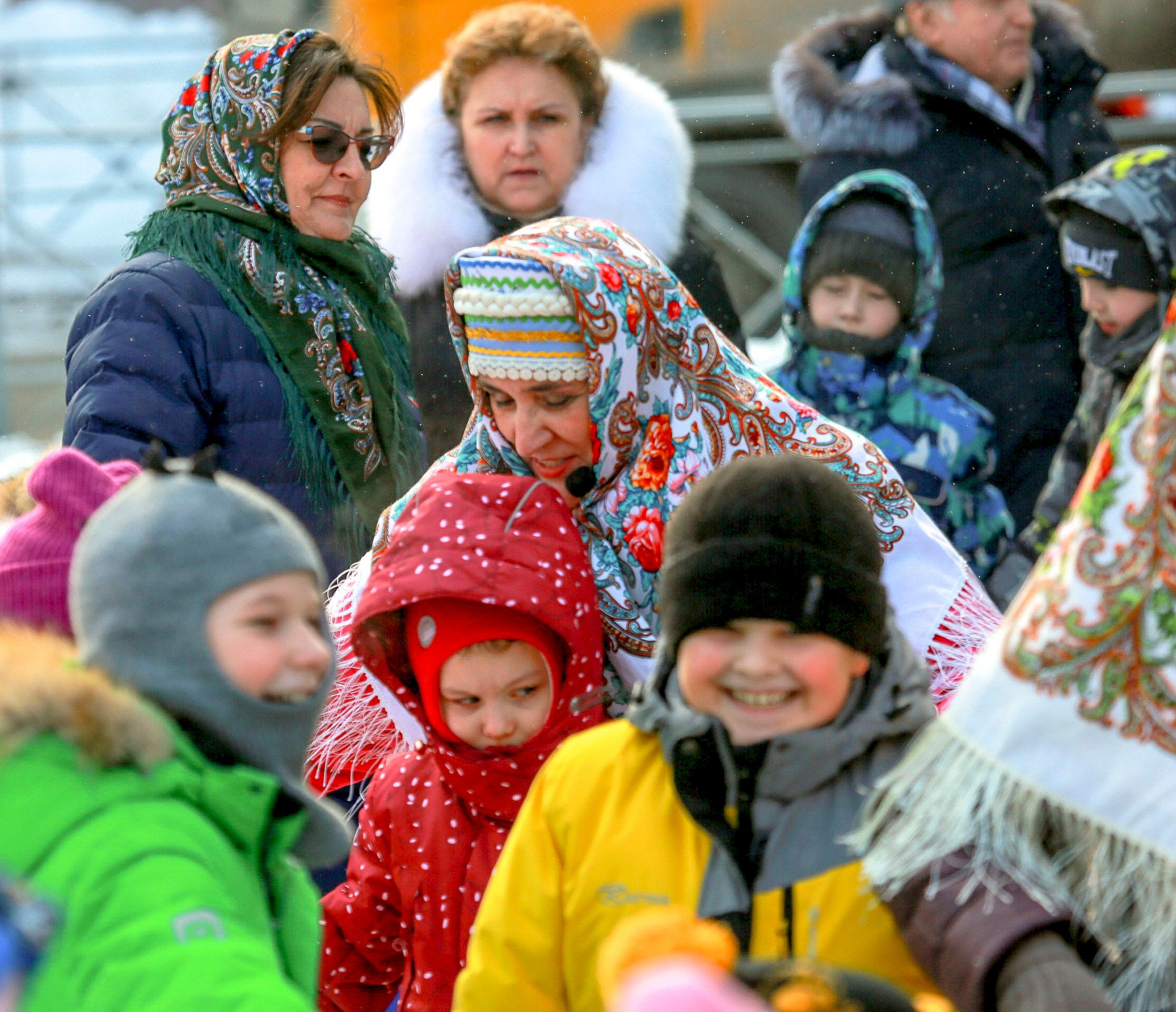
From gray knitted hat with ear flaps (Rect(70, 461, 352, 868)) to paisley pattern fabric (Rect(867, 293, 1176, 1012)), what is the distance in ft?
2.45

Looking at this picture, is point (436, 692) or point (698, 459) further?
point (698, 459)

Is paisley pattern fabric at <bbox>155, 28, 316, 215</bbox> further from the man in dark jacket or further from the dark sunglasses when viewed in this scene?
the man in dark jacket

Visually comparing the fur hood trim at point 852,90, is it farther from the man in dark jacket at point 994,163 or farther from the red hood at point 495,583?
the red hood at point 495,583

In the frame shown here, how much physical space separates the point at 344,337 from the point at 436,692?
120 centimetres

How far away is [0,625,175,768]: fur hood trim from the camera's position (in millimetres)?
1804

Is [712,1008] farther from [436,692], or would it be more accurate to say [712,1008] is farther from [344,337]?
[344,337]

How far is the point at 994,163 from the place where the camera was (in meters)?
4.84

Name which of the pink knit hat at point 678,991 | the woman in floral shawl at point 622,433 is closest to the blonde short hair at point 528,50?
the woman in floral shawl at point 622,433

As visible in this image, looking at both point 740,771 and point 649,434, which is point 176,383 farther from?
point 740,771

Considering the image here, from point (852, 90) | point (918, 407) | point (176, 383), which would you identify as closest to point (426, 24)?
point (852, 90)

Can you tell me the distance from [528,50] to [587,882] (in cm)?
282

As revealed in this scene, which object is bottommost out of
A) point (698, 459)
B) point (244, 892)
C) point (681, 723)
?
point (244, 892)

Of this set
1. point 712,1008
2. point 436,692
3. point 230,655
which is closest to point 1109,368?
point 436,692

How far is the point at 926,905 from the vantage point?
1.90 metres
